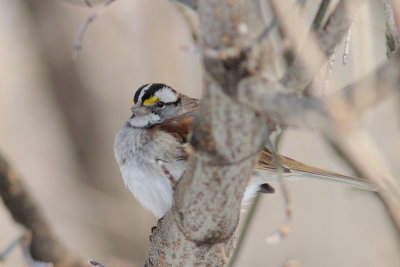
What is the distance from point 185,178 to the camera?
9.23ft

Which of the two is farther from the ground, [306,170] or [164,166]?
[306,170]

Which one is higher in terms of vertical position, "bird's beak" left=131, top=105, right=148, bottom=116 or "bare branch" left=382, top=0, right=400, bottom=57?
"bare branch" left=382, top=0, right=400, bottom=57

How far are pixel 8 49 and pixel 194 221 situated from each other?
536 cm

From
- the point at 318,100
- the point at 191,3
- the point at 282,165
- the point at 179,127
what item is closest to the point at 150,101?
the point at 179,127

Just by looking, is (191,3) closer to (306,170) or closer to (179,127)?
(179,127)

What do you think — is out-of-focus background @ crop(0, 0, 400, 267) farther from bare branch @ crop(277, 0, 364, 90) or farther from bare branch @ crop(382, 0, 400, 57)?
bare branch @ crop(277, 0, 364, 90)

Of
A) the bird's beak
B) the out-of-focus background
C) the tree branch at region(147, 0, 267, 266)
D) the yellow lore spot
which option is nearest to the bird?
the bird's beak

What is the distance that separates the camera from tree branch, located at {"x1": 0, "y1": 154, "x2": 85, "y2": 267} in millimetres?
4500

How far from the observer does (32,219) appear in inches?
186

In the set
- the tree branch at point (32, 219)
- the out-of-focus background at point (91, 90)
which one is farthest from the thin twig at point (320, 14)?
the out-of-focus background at point (91, 90)

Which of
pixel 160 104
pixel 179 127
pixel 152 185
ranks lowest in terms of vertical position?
pixel 152 185

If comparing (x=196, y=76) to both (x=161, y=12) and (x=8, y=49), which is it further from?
(x=8, y=49)

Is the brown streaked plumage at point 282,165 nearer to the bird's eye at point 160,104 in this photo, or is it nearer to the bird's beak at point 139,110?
the bird's beak at point 139,110

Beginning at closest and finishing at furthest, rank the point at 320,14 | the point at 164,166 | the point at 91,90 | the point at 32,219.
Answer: the point at 320,14, the point at 164,166, the point at 32,219, the point at 91,90
